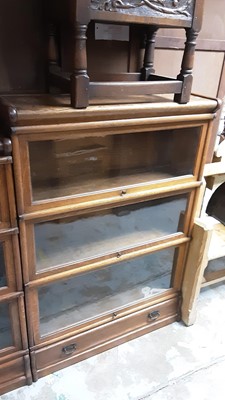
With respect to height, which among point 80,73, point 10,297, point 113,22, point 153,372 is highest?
point 113,22

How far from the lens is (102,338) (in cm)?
145

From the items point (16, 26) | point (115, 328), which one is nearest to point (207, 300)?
point (115, 328)

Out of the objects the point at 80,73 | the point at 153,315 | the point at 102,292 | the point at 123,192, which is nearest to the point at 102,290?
the point at 102,292

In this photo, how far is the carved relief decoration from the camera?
2.97 feet

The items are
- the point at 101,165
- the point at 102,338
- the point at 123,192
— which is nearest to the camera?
the point at 123,192

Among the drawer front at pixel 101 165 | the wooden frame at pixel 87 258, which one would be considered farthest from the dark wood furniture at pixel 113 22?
the wooden frame at pixel 87 258

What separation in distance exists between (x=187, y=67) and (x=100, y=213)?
23.0 inches

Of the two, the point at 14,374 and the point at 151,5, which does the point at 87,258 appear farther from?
the point at 151,5

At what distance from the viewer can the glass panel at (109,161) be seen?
1106 millimetres

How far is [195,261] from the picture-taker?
1475 millimetres

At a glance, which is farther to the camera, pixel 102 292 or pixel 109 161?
pixel 102 292

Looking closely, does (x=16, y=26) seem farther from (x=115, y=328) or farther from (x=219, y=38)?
(x=115, y=328)

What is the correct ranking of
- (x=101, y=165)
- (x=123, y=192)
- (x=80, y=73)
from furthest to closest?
(x=101, y=165) < (x=123, y=192) < (x=80, y=73)

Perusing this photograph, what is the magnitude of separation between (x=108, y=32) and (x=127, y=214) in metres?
0.69
